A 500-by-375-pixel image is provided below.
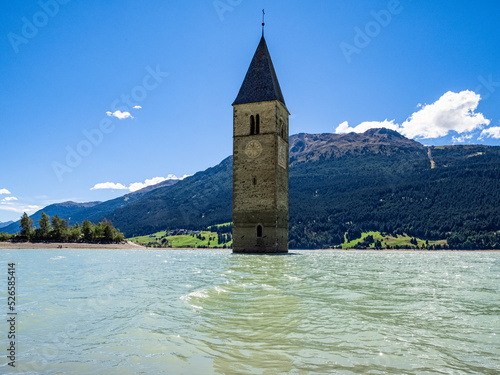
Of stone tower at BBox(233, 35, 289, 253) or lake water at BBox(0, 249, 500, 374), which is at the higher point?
stone tower at BBox(233, 35, 289, 253)

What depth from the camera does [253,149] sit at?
52406 mm

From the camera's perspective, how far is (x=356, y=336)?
23.8ft

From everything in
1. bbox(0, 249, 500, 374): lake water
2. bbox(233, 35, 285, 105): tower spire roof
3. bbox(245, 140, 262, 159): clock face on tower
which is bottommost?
bbox(0, 249, 500, 374): lake water

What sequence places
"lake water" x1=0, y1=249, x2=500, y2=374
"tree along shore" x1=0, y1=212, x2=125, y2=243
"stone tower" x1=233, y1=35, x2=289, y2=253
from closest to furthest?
"lake water" x1=0, y1=249, x2=500, y2=374 < "stone tower" x1=233, y1=35, x2=289, y2=253 < "tree along shore" x1=0, y1=212, x2=125, y2=243

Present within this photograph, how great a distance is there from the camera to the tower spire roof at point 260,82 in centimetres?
5344

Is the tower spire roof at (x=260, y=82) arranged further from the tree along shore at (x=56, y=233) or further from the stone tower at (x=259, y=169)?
the tree along shore at (x=56, y=233)

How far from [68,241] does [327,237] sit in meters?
107

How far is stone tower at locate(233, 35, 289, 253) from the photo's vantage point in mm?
50594

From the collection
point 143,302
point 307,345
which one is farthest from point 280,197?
point 307,345

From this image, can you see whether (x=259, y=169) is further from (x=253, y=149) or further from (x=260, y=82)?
(x=260, y=82)

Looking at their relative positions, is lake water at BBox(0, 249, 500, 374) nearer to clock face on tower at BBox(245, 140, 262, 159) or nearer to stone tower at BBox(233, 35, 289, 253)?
stone tower at BBox(233, 35, 289, 253)

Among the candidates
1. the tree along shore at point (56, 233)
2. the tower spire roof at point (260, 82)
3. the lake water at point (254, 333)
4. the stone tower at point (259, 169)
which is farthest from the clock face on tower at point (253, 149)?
the tree along shore at point (56, 233)

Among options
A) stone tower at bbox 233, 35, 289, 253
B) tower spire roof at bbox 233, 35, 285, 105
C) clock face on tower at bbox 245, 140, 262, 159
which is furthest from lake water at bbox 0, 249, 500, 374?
tower spire roof at bbox 233, 35, 285, 105

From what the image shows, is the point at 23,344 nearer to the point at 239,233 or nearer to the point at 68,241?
the point at 239,233
